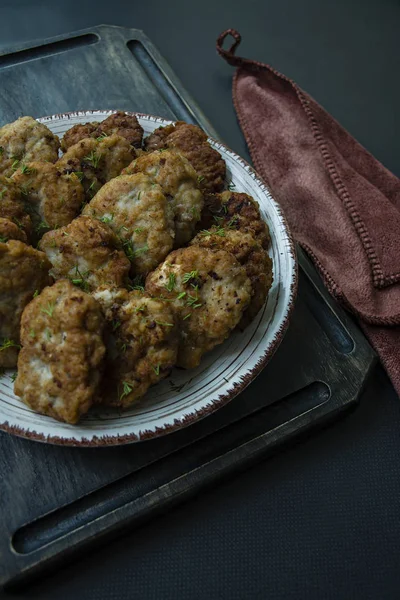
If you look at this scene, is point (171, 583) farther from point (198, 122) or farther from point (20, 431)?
point (198, 122)

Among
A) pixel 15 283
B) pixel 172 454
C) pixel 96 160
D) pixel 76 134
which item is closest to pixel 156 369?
pixel 172 454

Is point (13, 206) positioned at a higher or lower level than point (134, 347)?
higher

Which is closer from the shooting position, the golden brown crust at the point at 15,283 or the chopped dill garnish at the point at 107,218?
the golden brown crust at the point at 15,283

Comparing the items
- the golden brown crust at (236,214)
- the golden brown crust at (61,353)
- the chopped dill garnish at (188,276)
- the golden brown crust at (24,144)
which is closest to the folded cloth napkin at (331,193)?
the golden brown crust at (236,214)

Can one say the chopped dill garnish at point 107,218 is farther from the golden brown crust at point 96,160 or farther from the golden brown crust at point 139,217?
the golden brown crust at point 96,160

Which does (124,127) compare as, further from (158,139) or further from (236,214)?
(236,214)
